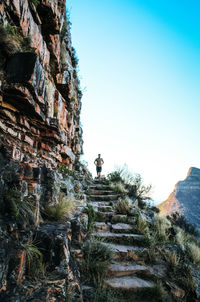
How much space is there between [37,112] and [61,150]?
330 cm

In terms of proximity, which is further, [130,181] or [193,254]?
[130,181]

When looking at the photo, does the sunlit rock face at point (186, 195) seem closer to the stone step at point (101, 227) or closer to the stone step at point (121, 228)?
the stone step at point (121, 228)

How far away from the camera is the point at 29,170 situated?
272 centimetres

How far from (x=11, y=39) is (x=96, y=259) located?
186 inches

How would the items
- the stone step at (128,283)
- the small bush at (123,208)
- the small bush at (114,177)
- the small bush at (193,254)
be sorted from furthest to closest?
the small bush at (114,177) → the small bush at (123,208) → the small bush at (193,254) → the stone step at (128,283)

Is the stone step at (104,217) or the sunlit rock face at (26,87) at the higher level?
the sunlit rock face at (26,87)

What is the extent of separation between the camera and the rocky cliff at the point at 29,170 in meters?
1.71

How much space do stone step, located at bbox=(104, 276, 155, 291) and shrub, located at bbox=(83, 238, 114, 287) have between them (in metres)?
0.19

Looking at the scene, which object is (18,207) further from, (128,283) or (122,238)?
(122,238)

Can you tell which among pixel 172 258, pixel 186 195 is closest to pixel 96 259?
pixel 172 258

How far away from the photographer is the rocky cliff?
5.61 feet

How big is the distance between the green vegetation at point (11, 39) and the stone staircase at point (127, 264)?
177 inches

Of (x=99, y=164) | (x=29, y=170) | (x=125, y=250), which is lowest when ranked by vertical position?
(x=125, y=250)

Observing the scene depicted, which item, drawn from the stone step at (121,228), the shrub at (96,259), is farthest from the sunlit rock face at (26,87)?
the stone step at (121,228)
